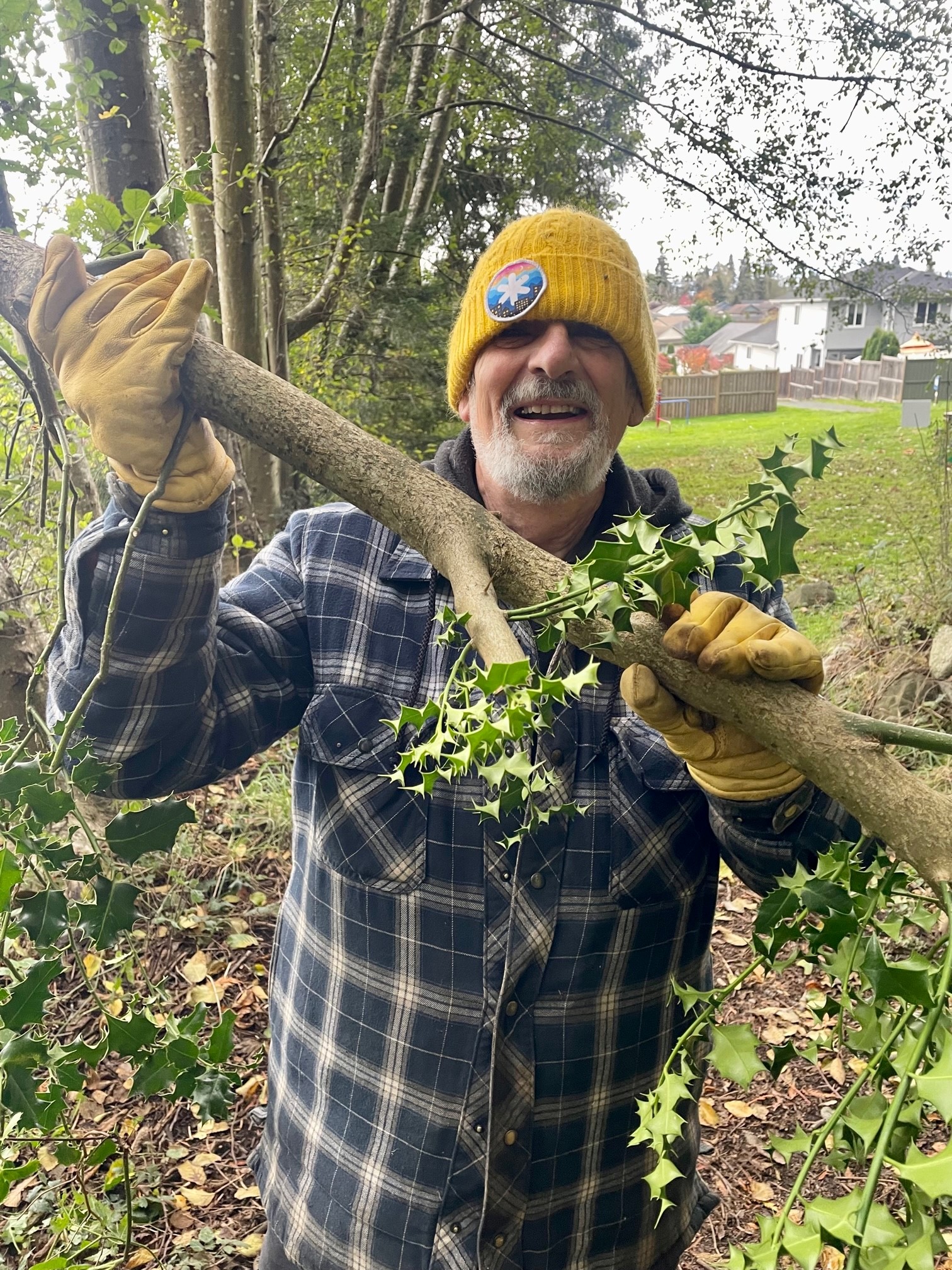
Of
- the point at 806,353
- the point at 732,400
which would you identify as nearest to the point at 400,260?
the point at 732,400

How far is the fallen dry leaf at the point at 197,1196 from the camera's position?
3287 mm

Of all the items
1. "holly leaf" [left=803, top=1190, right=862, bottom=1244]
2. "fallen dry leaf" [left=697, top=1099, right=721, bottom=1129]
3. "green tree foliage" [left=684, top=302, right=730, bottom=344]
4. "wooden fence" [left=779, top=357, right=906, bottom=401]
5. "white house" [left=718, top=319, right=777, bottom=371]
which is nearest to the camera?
"holly leaf" [left=803, top=1190, right=862, bottom=1244]

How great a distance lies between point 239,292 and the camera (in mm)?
5258

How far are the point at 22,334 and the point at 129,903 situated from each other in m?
1.04

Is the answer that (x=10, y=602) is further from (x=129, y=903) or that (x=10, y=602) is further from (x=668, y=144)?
(x=668, y=144)

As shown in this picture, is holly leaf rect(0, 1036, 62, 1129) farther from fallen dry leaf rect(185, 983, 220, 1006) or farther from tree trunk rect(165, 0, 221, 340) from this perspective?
tree trunk rect(165, 0, 221, 340)

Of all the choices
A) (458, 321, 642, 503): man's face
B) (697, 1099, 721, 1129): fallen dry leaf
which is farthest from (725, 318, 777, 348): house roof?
(458, 321, 642, 503): man's face

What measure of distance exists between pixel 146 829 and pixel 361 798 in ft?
2.87

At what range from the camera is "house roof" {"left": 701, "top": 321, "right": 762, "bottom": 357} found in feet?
156

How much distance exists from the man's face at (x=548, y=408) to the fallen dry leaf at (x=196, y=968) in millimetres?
3018

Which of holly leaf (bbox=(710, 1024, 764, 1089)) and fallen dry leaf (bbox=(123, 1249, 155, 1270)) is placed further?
fallen dry leaf (bbox=(123, 1249, 155, 1270))

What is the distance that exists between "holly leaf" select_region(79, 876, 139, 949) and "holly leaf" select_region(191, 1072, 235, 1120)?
31 cm

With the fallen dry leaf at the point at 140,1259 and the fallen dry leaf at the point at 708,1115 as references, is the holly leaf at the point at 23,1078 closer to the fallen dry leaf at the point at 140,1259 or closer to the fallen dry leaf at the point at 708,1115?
the fallen dry leaf at the point at 140,1259

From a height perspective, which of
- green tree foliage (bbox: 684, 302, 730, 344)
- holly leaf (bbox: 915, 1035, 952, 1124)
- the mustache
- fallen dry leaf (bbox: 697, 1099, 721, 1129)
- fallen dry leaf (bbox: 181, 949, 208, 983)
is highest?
green tree foliage (bbox: 684, 302, 730, 344)
